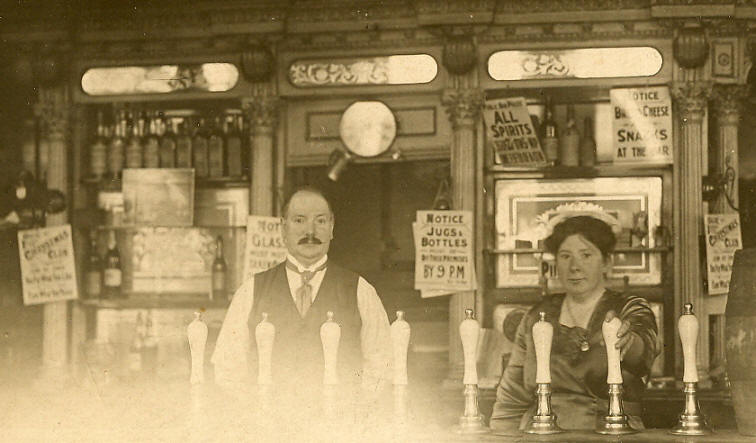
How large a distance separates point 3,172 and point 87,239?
66 centimetres

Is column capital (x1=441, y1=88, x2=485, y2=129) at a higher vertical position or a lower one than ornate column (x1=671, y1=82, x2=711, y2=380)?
higher

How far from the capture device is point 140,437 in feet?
11.1

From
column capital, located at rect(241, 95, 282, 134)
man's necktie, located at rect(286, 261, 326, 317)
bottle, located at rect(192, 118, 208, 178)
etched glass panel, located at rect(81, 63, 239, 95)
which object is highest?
etched glass panel, located at rect(81, 63, 239, 95)

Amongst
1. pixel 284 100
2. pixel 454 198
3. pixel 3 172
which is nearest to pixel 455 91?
pixel 454 198

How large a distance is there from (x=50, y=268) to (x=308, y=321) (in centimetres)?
272

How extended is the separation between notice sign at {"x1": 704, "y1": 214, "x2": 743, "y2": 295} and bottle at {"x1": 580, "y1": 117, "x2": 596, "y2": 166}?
0.68 metres

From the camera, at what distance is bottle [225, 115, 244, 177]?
650 cm

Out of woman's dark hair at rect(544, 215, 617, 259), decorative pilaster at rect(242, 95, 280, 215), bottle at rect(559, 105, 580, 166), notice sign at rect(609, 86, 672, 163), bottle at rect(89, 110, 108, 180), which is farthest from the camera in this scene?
bottle at rect(89, 110, 108, 180)

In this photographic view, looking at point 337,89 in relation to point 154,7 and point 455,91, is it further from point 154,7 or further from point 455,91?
point 154,7

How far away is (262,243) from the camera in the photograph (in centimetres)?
630

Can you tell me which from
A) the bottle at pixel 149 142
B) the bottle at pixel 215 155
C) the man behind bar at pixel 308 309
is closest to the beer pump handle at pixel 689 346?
the man behind bar at pixel 308 309

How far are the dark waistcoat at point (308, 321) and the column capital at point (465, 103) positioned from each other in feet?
6.29

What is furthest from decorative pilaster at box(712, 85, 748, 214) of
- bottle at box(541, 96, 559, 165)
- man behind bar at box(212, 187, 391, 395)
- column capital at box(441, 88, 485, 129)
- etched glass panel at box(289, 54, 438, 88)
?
man behind bar at box(212, 187, 391, 395)

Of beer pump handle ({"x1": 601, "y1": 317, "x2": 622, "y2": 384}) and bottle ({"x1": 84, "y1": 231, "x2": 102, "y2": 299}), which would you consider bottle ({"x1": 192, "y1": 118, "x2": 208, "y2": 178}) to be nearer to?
bottle ({"x1": 84, "y1": 231, "x2": 102, "y2": 299})
